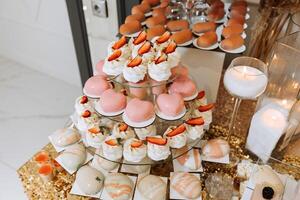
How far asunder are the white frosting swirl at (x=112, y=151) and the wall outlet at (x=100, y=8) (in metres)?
0.69

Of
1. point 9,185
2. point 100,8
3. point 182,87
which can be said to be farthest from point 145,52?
point 9,185

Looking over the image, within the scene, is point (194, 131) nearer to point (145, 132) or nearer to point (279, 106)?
point (145, 132)

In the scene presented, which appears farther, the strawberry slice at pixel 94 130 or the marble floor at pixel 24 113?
the marble floor at pixel 24 113

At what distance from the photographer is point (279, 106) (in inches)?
34.3

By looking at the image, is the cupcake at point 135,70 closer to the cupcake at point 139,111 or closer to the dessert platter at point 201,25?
the cupcake at point 139,111

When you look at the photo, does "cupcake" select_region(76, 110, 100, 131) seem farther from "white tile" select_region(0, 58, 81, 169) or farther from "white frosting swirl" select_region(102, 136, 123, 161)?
"white tile" select_region(0, 58, 81, 169)

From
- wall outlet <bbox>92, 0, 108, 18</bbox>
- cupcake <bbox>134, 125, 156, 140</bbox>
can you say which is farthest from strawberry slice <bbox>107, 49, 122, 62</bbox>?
wall outlet <bbox>92, 0, 108, 18</bbox>

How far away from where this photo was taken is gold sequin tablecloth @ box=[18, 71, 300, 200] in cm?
87

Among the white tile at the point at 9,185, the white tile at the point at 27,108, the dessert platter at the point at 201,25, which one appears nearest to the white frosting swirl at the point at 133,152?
the dessert platter at the point at 201,25

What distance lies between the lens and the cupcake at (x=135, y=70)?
76 centimetres

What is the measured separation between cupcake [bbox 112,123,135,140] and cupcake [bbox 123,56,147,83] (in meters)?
0.14

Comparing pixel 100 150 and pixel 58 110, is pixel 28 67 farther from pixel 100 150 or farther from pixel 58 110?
pixel 100 150

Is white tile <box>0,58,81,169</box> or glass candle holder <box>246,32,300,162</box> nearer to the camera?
glass candle holder <box>246,32,300,162</box>

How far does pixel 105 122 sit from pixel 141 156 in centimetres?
16
